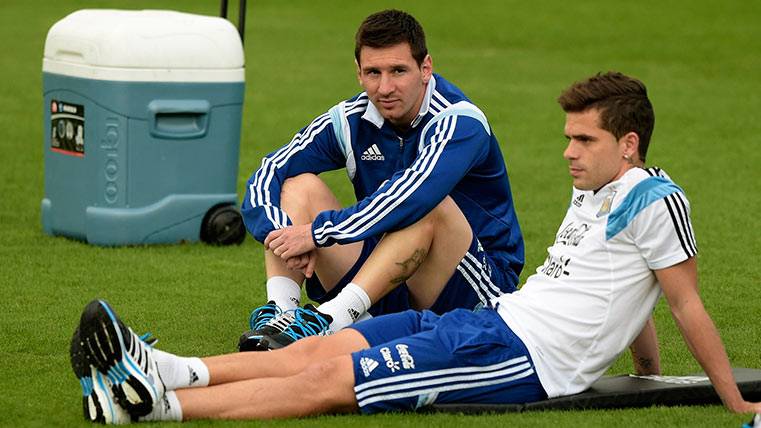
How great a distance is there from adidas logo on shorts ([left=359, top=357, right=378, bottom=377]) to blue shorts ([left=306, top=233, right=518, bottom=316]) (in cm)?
98

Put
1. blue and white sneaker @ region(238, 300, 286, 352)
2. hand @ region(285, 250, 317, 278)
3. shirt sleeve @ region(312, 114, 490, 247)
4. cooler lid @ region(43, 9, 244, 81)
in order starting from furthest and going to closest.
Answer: cooler lid @ region(43, 9, 244, 81) → hand @ region(285, 250, 317, 278) → shirt sleeve @ region(312, 114, 490, 247) → blue and white sneaker @ region(238, 300, 286, 352)

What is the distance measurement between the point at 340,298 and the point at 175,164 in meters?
2.86

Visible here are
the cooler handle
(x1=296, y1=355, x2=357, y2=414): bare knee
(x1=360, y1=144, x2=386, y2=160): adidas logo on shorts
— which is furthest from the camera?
the cooler handle

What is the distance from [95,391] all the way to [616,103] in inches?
69.6

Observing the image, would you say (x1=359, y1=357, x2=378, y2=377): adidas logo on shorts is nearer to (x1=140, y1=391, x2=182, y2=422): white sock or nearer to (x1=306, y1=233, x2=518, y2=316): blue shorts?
(x1=140, y1=391, x2=182, y2=422): white sock

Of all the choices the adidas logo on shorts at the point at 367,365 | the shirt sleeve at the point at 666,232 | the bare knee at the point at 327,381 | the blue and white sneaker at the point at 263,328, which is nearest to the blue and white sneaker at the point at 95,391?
the bare knee at the point at 327,381

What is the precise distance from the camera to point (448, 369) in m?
4.29

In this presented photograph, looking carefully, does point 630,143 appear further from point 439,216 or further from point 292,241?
point 292,241

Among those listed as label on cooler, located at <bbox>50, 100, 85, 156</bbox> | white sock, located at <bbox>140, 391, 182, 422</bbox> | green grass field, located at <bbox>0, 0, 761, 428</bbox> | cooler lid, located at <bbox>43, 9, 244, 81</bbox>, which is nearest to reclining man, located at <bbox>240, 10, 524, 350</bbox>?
green grass field, located at <bbox>0, 0, 761, 428</bbox>

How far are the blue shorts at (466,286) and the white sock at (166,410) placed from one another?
127 centimetres

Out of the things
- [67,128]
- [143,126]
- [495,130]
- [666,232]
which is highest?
[666,232]

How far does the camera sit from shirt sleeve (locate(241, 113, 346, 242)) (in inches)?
215

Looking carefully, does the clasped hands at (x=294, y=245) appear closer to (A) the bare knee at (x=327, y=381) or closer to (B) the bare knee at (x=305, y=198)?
(B) the bare knee at (x=305, y=198)

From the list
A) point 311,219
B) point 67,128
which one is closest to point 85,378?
point 311,219
